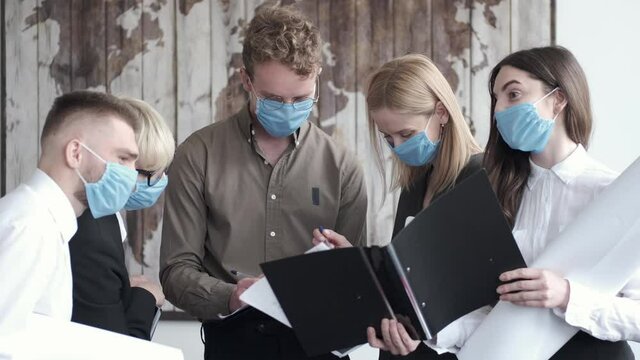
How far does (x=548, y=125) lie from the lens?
2.11 metres

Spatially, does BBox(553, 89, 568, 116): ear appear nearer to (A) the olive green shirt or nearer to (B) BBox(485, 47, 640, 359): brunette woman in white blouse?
(B) BBox(485, 47, 640, 359): brunette woman in white blouse

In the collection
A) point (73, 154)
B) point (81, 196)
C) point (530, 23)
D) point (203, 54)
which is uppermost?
point (530, 23)

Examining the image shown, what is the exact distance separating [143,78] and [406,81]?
199 centimetres

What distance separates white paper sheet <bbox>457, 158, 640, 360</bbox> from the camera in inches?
76.9

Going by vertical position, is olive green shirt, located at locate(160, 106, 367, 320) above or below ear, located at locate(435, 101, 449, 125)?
below

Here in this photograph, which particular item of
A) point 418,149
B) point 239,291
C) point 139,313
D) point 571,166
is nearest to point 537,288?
point 571,166

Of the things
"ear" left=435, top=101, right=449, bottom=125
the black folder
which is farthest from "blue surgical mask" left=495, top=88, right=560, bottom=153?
"ear" left=435, top=101, right=449, bottom=125

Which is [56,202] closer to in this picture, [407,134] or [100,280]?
[100,280]

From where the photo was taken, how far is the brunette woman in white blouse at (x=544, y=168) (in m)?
2.07

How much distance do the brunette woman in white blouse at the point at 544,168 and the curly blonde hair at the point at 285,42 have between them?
1.82 ft

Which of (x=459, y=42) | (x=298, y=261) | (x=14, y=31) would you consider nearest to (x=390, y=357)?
(x=298, y=261)

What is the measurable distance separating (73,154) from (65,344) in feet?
1.68

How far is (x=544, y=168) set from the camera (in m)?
2.18

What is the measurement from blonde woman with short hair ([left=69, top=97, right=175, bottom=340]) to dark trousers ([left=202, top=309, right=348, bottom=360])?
245 millimetres
